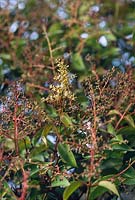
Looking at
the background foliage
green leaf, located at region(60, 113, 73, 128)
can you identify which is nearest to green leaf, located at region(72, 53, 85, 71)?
the background foliage

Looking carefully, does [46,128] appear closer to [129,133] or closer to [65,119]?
[65,119]

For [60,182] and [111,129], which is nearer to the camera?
[60,182]

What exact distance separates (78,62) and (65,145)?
80cm

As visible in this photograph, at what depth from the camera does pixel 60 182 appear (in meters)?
1.10

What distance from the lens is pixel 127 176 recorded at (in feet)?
3.67

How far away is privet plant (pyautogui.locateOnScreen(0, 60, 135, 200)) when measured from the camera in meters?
1.07

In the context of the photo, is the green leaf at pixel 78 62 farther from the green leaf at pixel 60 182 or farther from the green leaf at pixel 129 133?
the green leaf at pixel 60 182

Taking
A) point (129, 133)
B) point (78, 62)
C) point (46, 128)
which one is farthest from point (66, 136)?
point (78, 62)

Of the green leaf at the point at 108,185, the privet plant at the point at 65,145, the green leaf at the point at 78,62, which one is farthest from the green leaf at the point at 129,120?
the green leaf at the point at 78,62

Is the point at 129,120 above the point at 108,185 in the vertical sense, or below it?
above

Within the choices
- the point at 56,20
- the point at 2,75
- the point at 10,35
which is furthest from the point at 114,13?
the point at 2,75

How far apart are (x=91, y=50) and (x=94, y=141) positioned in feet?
3.44

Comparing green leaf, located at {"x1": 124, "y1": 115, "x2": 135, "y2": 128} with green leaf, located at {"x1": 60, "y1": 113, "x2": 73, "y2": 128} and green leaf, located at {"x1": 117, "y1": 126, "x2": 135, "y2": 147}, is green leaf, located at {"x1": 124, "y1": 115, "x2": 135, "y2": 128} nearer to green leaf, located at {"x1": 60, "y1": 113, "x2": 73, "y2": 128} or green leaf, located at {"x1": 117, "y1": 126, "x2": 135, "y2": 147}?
green leaf, located at {"x1": 117, "y1": 126, "x2": 135, "y2": 147}

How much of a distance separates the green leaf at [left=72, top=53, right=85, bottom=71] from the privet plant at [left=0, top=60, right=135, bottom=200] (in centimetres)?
61
